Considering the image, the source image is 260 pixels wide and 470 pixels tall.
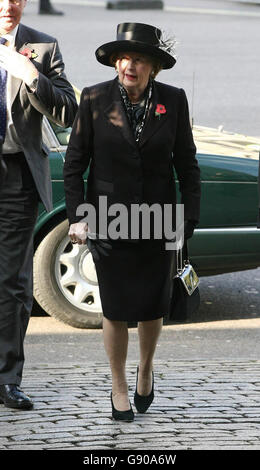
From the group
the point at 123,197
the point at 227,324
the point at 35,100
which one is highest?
the point at 35,100

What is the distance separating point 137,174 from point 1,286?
2.95 ft

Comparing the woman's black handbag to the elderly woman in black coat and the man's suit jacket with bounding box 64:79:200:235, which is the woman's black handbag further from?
the man's suit jacket with bounding box 64:79:200:235

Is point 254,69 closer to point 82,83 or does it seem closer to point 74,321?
point 82,83

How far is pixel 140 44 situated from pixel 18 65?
55cm

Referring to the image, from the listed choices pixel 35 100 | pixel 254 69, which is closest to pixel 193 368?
pixel 35 100

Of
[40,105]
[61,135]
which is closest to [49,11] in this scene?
[61,135]

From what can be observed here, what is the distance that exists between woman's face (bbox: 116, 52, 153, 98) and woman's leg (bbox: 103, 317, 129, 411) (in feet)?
3.46

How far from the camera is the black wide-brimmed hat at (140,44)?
5.15 metres

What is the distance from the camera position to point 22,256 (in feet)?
18.2

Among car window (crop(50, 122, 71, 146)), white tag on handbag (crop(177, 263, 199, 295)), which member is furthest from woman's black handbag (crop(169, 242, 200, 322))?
car window (crop(50, 122, 71, 146))

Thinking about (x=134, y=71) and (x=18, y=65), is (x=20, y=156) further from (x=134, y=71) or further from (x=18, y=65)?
(x=134, y=71)

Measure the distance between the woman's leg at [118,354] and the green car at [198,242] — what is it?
7.64 ft

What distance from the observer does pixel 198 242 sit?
7672 mm

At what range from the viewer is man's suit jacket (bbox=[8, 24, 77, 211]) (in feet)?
17.5
